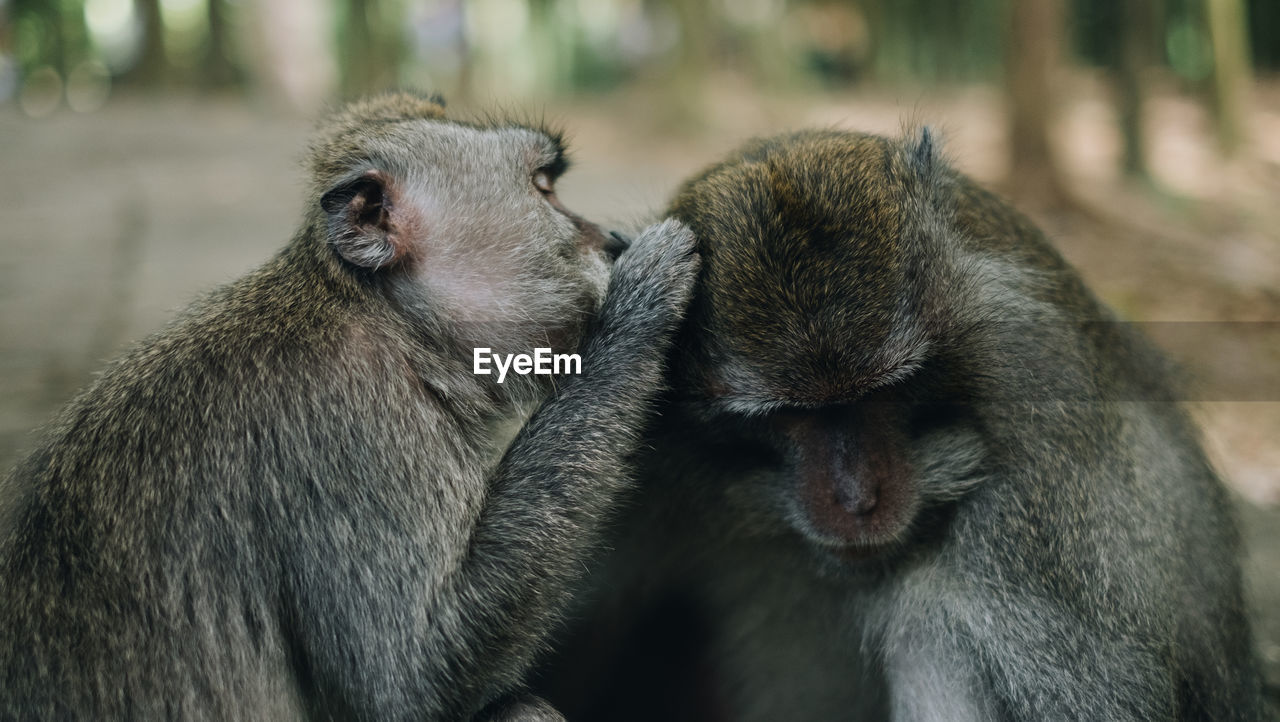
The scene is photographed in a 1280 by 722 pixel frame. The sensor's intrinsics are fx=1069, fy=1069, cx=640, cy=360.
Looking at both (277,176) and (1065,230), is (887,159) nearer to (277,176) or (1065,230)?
(1065,230)

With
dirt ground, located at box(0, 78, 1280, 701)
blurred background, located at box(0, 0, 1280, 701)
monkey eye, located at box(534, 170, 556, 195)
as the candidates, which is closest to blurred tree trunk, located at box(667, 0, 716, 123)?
blurred background, located at box(0, 0, 1280, 701)

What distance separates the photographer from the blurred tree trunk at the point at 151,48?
2177 centimetres

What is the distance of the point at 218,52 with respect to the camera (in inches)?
882

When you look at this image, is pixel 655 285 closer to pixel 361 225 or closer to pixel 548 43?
pixel 361 225

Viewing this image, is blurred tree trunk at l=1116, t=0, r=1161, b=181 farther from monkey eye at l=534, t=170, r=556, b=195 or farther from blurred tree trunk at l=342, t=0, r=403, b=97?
blurred tree trunk at l=342, t=0, r=403, b=97

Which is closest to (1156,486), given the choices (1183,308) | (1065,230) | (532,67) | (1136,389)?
(1136,389)

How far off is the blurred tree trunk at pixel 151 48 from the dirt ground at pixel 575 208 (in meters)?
6.78

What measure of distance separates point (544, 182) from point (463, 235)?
0.40 m

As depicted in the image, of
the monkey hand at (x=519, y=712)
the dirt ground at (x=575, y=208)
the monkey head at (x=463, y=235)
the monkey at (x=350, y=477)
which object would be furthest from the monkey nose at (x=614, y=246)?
the monkey hand at (x=519, y=712)

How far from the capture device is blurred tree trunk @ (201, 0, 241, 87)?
859 inches

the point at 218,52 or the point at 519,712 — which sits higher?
the point at 218,52

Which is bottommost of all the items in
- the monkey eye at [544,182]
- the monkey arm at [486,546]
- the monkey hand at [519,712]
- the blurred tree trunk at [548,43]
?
the monkey hand at [519,712]

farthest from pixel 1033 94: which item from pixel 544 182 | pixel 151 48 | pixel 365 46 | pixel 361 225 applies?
pixel 151 48

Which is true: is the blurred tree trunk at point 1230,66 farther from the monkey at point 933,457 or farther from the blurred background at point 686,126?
the monkey at point 933,457
